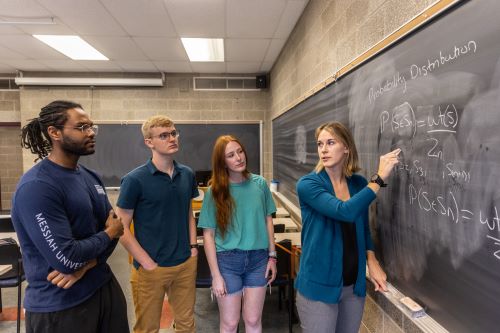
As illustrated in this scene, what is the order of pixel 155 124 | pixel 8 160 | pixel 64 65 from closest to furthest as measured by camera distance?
pixel 155 124, pixel 64 65, pixel 8 160

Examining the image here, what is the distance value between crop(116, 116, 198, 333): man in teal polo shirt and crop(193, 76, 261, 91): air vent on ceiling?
3901mm

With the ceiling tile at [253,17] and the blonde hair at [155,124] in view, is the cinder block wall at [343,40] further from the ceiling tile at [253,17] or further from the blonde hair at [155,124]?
the blonde hair at [155,124]

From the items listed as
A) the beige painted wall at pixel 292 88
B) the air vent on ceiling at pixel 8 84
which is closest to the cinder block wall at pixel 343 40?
the beige painted wall at pixel 292 88

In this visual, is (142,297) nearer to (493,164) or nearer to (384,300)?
(384,300)

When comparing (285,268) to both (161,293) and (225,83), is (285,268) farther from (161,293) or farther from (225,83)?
(225,83)

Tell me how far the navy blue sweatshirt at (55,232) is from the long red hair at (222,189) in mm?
546

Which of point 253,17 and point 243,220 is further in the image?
point 253,17

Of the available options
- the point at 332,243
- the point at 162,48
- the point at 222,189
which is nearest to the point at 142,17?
the point at 162,48

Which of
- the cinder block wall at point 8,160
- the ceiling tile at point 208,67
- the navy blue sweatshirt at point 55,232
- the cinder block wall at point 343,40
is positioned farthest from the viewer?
the cinder block wall at point 8,160

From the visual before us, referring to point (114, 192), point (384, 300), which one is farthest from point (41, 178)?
point (114, 192)

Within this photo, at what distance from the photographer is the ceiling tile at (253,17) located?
2.82 m

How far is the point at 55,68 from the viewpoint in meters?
5.05

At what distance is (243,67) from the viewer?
5.08 metres

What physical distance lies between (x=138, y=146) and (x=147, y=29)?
2.49m
